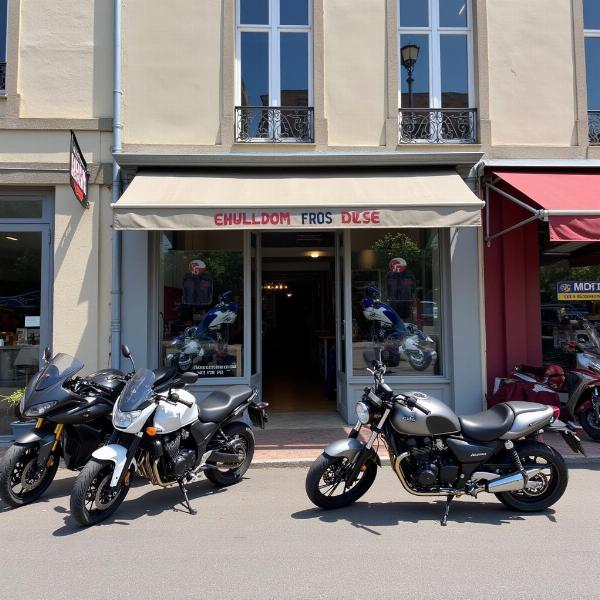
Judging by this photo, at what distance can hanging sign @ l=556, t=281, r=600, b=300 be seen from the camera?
807 cm

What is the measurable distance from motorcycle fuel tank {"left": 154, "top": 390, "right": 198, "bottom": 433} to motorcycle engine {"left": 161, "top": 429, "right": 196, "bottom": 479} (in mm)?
105

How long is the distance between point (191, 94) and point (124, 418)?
5.48 metres

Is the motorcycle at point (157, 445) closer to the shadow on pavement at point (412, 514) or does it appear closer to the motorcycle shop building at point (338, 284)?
the shadow on pavement at point (412, 514)

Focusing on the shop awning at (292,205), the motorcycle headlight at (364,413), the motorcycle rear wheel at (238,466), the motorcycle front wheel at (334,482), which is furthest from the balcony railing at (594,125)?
the motorcycle rear wheel at (238,466)

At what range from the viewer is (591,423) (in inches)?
264

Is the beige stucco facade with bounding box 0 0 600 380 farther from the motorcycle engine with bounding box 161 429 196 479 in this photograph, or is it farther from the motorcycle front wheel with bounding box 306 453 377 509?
the motorcycle front wheel with bounding box 306 453 377 509

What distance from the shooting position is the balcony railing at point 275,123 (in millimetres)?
7941

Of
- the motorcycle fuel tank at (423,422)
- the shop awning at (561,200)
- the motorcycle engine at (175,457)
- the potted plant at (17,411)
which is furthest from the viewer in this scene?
the shop awning at (561,200)

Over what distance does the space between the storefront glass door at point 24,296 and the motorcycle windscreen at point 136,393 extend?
154 inches

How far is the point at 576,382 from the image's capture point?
688 cm

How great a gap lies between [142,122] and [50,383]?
4.65 m

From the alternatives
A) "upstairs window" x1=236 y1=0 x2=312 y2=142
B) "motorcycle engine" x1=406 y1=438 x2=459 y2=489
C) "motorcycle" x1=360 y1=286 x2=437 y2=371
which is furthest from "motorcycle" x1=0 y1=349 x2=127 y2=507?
"upstairs window" x1=236 y1=0 x2=312 y2=142

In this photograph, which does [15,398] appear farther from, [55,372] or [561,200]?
[561,200]

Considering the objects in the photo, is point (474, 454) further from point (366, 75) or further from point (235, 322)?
point (366, 75)
